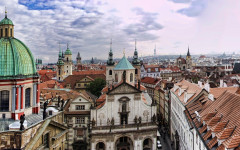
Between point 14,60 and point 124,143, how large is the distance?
26.5 m

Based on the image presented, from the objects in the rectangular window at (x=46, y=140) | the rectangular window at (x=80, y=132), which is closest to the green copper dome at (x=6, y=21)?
the rectangular window at (x=46, y=140)

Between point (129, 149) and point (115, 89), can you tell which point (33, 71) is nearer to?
point (115, 89)

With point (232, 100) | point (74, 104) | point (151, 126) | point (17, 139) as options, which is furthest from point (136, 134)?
point (17, 139)

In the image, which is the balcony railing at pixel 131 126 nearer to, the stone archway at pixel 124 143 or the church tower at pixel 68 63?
the stone archway at pixel 124 143

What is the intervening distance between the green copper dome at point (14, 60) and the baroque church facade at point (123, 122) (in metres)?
17.1

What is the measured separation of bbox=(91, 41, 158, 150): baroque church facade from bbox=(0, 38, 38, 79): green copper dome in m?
17.1

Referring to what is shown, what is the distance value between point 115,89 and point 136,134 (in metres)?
9.59

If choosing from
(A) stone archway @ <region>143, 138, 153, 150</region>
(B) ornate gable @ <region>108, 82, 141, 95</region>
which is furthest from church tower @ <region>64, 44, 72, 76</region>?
(A) stone archway @ <region>143, 138, 153, 150</region>

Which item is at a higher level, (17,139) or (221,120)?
(221,120)

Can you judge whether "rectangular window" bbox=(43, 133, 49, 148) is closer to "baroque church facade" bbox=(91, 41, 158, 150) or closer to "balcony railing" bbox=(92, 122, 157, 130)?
"baroque church facade" bbox=(91, 41, 158, 150)

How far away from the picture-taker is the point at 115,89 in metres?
43.9

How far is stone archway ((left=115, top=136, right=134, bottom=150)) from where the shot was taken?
43.8m

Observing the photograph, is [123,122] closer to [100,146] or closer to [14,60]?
[100,146]

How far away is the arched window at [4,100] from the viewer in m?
27.4
